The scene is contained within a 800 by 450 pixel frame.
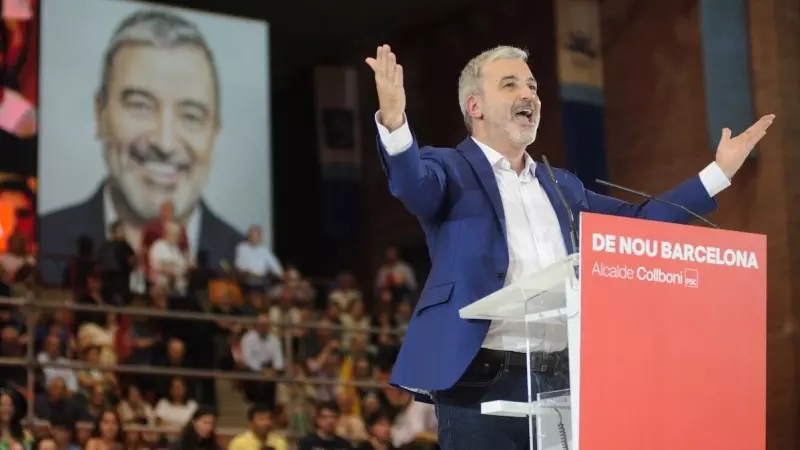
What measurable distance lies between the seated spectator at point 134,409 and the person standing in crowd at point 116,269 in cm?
90

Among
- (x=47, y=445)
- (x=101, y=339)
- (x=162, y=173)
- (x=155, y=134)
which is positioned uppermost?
(x=155, y=134)

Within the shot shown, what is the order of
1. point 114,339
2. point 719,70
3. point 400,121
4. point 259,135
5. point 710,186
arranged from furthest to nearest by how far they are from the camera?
1. point 259,135
2. point 114,339
3. point 719,70
4. point 710,186
5. point 400,121

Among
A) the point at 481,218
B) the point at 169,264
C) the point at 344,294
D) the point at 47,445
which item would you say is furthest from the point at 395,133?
the point at 169,264

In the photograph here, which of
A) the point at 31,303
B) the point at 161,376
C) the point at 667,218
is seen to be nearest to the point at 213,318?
the point at 161,376

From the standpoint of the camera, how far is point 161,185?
35.6 feet

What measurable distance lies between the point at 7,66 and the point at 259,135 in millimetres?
2388

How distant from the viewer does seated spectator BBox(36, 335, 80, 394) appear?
716 centimetres

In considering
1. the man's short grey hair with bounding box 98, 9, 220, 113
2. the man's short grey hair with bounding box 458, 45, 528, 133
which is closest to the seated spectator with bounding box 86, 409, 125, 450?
the man's short grey hair with bounding box 458, 45, 528, 133

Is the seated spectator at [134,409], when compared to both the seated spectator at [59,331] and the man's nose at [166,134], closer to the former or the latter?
the seated spectator at [59,331]

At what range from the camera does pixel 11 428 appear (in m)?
6.24

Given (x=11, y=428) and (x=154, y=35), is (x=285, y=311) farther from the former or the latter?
(x=154, y=35)

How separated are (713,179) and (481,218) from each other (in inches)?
22.5

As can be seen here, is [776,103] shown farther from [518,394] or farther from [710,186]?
[518,394]

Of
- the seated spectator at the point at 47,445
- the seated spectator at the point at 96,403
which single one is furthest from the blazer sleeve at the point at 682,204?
the seated spectator at the point at 96,403
